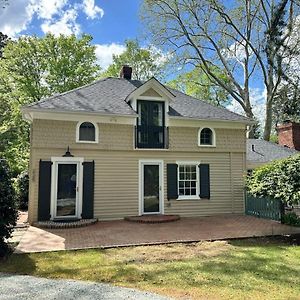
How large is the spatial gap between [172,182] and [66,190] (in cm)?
450

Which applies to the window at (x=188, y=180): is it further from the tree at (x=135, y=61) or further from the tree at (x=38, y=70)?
the tree at (x=135, y=61)

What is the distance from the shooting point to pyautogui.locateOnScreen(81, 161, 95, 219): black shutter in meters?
12.5

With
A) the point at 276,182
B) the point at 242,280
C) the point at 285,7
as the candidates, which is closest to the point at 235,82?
the point at 285,7

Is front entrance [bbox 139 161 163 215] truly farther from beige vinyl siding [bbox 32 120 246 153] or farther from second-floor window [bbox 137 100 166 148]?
beige vinyl siding [bbox 32 120 246 153]

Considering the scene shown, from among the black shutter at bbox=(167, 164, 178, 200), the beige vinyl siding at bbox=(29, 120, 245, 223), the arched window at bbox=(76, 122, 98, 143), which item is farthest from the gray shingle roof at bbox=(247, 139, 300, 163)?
the arched window at bbox=(76, 122, 98, 143)

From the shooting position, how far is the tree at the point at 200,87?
1218 inches

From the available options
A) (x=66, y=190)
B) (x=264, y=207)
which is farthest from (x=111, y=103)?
(x=264, y=207)

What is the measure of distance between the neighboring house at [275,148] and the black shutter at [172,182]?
669cm

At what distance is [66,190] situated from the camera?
12.4 metres

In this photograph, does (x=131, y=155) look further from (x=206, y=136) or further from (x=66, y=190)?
(x=206, y=136)

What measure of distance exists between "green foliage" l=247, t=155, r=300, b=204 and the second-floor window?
4.38 metres

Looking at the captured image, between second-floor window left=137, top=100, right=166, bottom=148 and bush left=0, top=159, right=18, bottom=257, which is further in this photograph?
second-floor window left=137, top=100, right=166, bottom=148

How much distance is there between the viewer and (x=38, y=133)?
12.1 metres

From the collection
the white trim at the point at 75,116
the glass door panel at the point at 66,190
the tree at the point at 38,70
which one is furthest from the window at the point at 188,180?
the tree at the point at 38,70
